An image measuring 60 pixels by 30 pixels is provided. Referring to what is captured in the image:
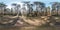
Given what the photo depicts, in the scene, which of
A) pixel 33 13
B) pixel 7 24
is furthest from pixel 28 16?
pixel 7 24

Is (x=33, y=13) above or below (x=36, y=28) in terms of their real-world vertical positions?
above

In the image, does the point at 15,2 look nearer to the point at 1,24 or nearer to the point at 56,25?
the point at 1,24

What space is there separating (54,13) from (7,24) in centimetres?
91

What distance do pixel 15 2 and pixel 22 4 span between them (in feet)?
0.45

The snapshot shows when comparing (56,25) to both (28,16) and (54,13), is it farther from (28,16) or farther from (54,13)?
(28,16)

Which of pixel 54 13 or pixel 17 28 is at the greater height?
pixel 54 13

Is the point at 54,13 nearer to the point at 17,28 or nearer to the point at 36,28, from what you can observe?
the point at 36,28

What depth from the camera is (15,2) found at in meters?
4.16

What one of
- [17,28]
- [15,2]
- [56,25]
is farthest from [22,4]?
[56,25]

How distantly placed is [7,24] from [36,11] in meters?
0.60

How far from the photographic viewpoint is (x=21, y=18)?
4168 millimetres

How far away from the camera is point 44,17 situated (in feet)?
13.6

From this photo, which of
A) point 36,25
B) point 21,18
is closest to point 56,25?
point 36,25

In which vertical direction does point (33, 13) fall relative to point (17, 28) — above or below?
above
